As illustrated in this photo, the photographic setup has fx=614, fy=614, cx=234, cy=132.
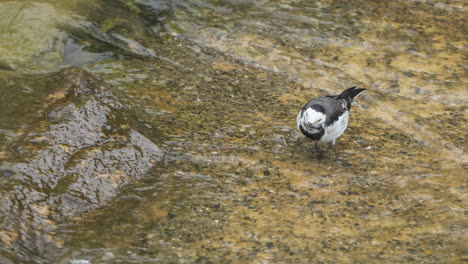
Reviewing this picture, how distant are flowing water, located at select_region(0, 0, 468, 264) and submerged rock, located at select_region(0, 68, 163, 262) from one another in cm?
3

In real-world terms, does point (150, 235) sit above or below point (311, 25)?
below

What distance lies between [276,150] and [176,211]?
6.65 ft

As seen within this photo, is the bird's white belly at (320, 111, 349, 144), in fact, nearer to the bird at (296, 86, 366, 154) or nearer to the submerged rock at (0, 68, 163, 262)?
the bird at (296, 86, 366, 154)

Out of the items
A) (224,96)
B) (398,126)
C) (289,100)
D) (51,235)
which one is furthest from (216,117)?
(51,235)

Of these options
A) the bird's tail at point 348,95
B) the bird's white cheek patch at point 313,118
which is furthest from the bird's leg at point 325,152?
the bird's white cheek patch at point 313,118

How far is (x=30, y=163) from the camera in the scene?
22.0 ft

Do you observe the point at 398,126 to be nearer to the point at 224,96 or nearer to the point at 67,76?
the point at 224,96

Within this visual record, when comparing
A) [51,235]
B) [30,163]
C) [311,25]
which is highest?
[311,25]

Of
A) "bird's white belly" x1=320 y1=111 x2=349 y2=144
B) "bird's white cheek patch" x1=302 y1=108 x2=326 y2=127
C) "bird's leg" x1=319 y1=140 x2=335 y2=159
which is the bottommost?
"bird's leg" x1=319 y1=140 x2=335 y2=159

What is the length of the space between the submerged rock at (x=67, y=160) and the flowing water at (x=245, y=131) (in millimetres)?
26

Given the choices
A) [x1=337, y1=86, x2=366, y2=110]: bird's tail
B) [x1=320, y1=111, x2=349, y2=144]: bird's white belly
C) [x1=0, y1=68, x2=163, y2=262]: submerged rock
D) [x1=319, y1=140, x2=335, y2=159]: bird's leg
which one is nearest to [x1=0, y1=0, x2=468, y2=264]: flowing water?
[x1=0, y1=68, x2=163, y2=262]: submerged rock

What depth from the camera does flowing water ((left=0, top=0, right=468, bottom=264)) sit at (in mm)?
6262

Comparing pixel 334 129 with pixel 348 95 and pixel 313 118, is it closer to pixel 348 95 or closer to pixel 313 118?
pixel 313 118

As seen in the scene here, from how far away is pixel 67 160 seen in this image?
23.0ft
